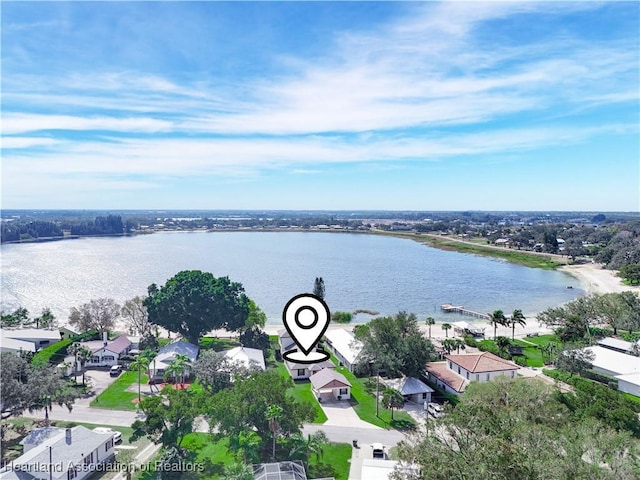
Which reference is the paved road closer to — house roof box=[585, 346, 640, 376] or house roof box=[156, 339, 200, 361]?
house roof box=[156, 339, 200, 361]

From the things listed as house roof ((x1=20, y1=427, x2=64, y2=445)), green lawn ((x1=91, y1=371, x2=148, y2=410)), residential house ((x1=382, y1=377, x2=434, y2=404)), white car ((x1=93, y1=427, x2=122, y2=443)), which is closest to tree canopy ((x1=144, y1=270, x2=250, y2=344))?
green lawn ((x1=91, y1=371, x2=148, y2=410))

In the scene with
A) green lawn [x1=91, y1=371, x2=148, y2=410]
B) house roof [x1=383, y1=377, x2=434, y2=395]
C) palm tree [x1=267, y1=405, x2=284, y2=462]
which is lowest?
green lawn [x1=91, y1=371, x2=148, y2=410]

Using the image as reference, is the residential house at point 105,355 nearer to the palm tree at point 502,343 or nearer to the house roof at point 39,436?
the house roof at point 39,436

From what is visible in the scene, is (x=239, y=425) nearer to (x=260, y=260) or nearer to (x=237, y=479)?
(x=237, y=479)

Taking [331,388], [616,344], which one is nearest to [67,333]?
[331,388]

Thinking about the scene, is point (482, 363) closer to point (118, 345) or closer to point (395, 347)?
point (395, 347)

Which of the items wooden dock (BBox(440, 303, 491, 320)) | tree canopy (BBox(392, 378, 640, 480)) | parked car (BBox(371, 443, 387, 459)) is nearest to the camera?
tree canopy (BBox(392, 378, 640, 480))

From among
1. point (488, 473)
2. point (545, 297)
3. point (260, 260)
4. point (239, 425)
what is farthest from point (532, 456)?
point (260, 260)
